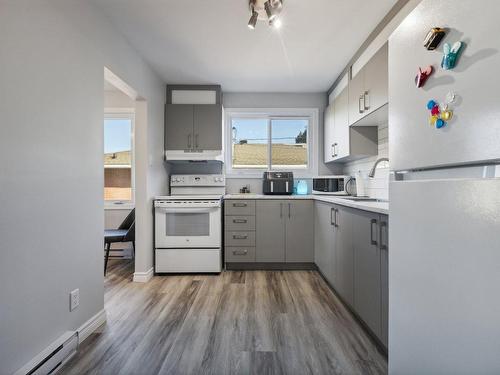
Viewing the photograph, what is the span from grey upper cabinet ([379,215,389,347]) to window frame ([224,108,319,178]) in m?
2.54

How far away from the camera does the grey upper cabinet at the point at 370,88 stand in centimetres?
203

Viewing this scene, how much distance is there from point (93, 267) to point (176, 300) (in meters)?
0.81

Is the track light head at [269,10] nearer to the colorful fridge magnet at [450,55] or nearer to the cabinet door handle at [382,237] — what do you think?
the colorful fridge magnet at [450,55]

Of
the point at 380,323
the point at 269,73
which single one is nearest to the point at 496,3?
the point at 380,323

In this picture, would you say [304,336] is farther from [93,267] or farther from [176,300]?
[93,267]

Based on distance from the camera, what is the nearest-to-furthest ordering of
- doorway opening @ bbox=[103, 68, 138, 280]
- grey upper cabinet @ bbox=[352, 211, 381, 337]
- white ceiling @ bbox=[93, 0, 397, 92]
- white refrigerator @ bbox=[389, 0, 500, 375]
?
white refrigerator @ bbox=[389, 0, 500, 375]
grey upper cabinet @ bbox=[352, 211, 381, 337]
white ceiling @ bbox=[93, 0, 397, 92]
doorway opening @ bbox=[103, 68, 138, 280]

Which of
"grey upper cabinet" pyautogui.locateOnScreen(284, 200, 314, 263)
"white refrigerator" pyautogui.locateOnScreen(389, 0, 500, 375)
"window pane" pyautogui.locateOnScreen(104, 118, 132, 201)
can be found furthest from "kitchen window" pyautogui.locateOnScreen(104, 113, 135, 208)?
"white refrigerator" pyautogui.locateOnScreen(389, 0, 500, 375)

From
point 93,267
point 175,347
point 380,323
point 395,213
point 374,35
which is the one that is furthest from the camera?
point 374,35

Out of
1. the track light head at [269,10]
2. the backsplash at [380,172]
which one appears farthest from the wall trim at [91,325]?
the backsplash at [380,172]

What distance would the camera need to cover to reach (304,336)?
73.6 inches

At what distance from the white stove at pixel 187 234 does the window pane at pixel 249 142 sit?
110cm

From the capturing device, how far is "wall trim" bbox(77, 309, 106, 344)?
5.99 ft

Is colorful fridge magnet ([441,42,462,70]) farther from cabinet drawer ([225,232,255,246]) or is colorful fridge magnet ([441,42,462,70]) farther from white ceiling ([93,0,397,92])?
cabinet drawer ([225,232,255,246])

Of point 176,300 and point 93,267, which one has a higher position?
point 93,267
